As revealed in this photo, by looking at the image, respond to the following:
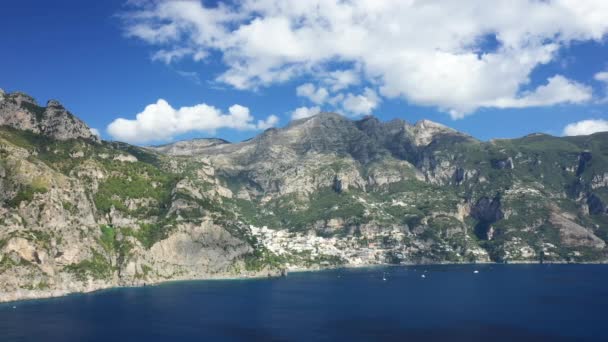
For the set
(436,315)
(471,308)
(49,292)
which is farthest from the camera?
(49,292)

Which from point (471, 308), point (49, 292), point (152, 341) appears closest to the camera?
point (152, 341)

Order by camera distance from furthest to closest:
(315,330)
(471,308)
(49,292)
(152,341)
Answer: (49,292) → (471,308) → (315,330) → (152,341)

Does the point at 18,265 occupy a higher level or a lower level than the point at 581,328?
higher

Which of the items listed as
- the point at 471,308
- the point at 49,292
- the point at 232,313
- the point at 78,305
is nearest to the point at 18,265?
the point at 49,292

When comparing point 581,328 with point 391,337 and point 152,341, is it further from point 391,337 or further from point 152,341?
point 152,341

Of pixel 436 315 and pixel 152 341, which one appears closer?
pixel 152 341

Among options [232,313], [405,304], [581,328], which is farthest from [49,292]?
[581,328]

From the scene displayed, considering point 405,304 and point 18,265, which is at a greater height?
point 18,265

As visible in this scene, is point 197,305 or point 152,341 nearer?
point 152,341

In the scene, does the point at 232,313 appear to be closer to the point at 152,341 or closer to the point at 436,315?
the point at 152,341
